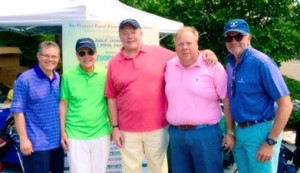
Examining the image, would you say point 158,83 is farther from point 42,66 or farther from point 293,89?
point 293,89

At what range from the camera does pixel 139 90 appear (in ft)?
12.4

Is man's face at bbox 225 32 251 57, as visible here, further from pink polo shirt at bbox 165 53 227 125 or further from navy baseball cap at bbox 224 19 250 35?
pink polo shirt at bbox 165 53 227 125

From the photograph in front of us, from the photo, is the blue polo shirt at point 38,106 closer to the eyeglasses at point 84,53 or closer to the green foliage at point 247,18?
the eyeglasses at point 84,53

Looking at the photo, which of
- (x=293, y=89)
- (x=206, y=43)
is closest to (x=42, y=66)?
(x=206, y=43)

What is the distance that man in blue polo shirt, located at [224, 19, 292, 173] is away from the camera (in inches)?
126

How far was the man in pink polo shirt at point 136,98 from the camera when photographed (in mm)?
3795

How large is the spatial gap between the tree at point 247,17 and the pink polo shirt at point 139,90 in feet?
18.4

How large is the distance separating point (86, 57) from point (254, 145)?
5.76 feet

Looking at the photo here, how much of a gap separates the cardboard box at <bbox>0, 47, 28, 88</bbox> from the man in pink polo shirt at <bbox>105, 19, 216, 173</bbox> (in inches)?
155

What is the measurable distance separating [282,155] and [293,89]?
6300mm

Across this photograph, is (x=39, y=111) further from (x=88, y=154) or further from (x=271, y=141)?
(x=271, y=141)

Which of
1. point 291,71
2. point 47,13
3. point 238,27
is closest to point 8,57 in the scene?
point 47,13

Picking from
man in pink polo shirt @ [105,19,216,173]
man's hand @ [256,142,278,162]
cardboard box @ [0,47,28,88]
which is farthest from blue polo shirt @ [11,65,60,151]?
cardboard box @ [0,47,28,88]

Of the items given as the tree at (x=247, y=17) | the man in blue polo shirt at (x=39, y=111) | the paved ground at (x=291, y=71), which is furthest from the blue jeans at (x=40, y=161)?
the paved ground at (x=291, y=71)
